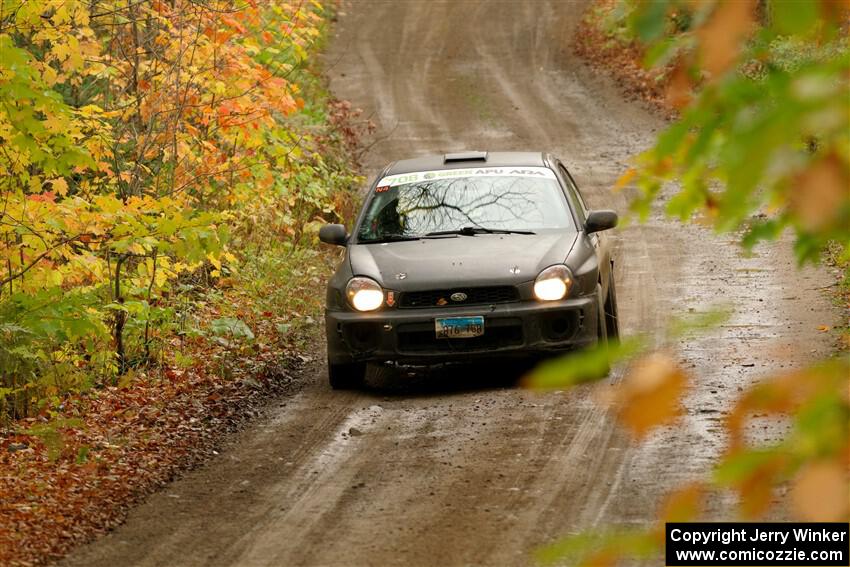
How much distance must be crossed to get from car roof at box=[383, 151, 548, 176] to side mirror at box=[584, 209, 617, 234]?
46.5 inches

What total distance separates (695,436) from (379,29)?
2947 cm

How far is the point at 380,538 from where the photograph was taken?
626cm

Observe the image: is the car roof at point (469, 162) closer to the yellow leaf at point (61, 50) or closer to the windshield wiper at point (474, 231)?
the windshield wiper at point (474, 231)

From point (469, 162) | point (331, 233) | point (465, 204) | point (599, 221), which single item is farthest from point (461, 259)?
point (469, 162)

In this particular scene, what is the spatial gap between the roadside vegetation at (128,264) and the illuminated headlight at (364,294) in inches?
43.1

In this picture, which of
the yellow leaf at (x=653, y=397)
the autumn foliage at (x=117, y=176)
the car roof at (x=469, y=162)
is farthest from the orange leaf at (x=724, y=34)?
the car roof at (x=469, y=162)

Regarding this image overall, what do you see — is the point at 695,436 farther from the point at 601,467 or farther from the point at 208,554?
the point at 208,554

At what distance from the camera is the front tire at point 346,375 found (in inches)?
392

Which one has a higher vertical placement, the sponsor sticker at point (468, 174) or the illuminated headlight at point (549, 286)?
the sponsor sticker at point (468, 174)

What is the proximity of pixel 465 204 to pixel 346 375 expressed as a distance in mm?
1781

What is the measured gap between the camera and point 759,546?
16.6 feet

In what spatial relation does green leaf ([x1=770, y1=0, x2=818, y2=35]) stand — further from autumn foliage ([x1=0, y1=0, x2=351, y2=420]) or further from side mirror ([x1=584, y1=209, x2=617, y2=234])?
side mirror ([x1=584, y1=209, x2=617, y2=234])

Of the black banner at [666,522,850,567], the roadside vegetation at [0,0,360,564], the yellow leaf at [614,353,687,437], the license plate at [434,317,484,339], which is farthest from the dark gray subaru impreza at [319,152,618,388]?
the yellow leaf at [614,353,687,437]

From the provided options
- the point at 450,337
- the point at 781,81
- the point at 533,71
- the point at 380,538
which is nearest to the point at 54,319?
the point at 450,337
